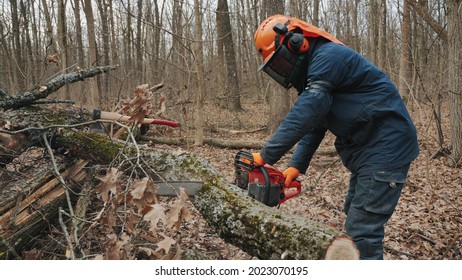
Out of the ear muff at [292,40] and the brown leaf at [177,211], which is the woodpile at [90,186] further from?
the ear muff at [292,40]

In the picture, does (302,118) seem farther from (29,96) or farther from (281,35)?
(29,96)

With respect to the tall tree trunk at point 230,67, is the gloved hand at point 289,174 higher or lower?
lower

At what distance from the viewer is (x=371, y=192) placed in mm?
2625

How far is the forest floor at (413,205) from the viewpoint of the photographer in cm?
377

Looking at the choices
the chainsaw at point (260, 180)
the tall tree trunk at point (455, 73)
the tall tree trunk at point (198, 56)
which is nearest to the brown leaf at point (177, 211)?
the chainsaw at point (260, 180)

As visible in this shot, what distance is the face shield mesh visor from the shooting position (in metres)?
2.70

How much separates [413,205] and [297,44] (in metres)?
3.47

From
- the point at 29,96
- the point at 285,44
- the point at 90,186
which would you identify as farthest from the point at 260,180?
the point at 29,96

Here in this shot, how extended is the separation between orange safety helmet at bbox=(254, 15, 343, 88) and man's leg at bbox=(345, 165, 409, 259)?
0.93 meters

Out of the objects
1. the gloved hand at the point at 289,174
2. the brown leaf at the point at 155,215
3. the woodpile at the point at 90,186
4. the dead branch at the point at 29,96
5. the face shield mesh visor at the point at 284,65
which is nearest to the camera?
the brown leaf at the point at 155,215

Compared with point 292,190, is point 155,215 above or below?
above

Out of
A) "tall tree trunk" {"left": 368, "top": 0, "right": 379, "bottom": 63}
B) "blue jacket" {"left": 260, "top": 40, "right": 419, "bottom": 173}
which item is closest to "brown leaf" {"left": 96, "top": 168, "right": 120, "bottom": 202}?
"blue jacket" {"left": 260, "top": 40, "right": 419, "bottom": 173}

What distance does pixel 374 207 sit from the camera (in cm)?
262

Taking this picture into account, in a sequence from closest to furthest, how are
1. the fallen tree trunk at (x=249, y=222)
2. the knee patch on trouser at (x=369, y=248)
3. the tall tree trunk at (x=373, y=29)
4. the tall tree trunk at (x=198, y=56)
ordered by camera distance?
the fallen tree trunk at (x=249, y=222) < the knee patch on trouser at (x=369, y=248) < the tall tree trunk at (x=198, y=56) < the tall tree trunk at (x=373, y=29)
